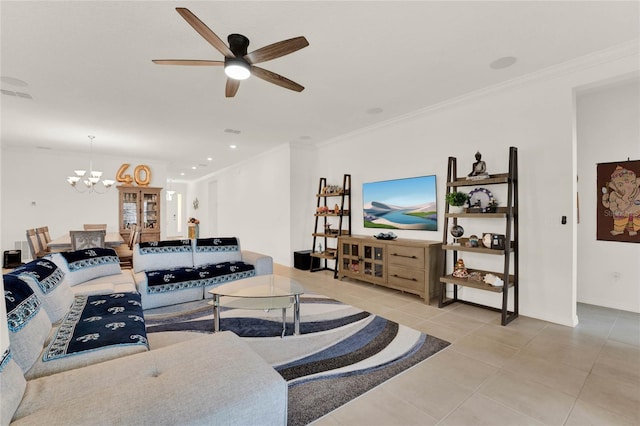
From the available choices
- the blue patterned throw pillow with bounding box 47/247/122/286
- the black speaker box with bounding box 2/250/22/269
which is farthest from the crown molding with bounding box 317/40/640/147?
the black speaker box with bounding box 2/250/22/269

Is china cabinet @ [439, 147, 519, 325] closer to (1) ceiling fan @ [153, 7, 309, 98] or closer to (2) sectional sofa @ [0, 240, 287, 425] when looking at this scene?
Answer: (1) ceiling fan @ [153, 7, 309, 98]

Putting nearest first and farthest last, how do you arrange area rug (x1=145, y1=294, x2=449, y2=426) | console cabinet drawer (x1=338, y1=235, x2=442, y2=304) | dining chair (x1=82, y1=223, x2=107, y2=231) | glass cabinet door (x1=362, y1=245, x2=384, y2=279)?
area rug (x1=145, y1=294, x2=449, y2=426) < console cabinet drawer (x1=338, y1=235, x2=442, y2=304) < glass cabinet door (x1=362, y1=245, x2=384, y2=279) < dining chair (x1=82, y1=223, x2=107, y2=231)

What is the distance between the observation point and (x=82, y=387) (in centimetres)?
135

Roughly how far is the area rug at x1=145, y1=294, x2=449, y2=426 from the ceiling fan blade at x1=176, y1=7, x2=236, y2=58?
2452 mm

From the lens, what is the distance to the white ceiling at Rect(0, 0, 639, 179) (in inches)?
91.4

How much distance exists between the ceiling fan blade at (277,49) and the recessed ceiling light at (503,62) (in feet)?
7.11

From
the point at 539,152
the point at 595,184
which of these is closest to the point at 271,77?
the point at 539,152

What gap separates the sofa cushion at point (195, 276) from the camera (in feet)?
12.2

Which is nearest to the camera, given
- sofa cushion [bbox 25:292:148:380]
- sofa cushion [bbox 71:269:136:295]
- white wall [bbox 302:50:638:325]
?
sofa cushion [bbox 25:292:148:380]

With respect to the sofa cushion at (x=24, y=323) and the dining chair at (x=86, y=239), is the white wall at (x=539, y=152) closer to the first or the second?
the sofa cushion at (x=24, y=323)

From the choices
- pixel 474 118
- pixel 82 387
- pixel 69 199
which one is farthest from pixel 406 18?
pixel 69 199

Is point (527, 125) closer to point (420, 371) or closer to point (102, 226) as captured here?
point (420, 371)

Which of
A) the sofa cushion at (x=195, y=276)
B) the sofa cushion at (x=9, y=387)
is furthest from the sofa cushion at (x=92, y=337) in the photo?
the sofa cushion at (x=195, y=276)

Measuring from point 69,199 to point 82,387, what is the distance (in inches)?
307
